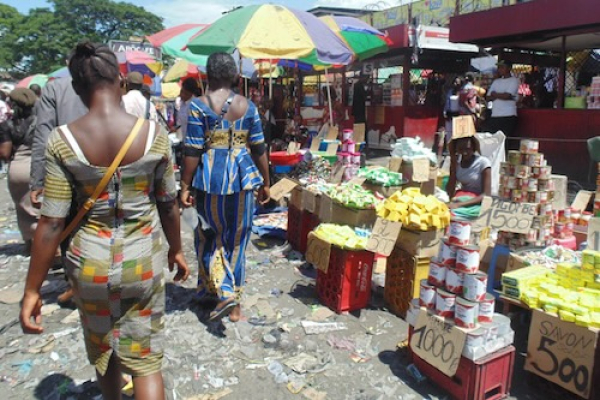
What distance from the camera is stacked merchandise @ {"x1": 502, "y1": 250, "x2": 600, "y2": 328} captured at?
9.91ft

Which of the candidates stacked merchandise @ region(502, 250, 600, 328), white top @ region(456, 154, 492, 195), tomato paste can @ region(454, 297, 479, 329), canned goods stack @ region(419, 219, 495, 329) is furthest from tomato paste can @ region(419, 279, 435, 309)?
white top @ region(456, 154, 492, 195)

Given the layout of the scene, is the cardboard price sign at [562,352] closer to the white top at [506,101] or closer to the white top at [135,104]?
the white top at [135,104]

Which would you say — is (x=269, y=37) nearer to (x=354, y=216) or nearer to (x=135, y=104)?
(x=135, y=104)

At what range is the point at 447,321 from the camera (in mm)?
3139

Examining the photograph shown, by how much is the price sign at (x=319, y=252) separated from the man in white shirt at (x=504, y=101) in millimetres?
7537

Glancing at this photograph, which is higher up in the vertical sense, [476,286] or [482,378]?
[476,286]

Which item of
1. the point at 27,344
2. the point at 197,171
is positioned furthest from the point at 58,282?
the point at 197,171

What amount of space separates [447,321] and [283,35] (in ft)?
14.7

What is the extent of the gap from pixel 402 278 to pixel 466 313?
1.22 m

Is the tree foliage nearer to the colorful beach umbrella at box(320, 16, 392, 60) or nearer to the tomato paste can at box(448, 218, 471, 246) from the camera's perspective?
the colorful beach umbrella at box(320, 16, 392, 60)

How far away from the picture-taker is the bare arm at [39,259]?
207 centimetres

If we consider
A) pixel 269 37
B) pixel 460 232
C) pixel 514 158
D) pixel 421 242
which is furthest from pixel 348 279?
pixel 269 37

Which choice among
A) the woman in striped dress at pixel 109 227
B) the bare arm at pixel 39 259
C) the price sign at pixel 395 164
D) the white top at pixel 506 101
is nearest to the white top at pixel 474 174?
the price sign at pixel 395 164

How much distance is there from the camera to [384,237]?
407cm
